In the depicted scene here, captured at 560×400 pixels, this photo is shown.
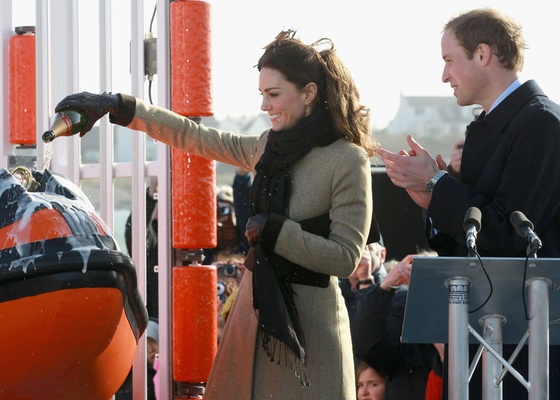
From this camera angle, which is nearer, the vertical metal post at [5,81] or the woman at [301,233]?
the woman at [301,233]

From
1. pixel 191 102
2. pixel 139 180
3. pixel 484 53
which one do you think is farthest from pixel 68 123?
pixel 484 53

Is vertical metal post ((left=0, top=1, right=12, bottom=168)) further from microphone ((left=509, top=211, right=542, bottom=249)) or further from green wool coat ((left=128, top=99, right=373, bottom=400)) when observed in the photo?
microphone ((left=509, top=211, right=542, bottom=249))

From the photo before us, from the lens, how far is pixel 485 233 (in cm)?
323

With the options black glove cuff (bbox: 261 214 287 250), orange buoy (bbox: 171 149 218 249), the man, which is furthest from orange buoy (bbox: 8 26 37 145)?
the man

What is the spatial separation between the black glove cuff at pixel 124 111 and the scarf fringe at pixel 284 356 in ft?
3.00

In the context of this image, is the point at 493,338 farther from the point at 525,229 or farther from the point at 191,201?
the point at 191,201

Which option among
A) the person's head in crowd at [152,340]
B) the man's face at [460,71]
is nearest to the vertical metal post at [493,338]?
the man's face at [460,71]

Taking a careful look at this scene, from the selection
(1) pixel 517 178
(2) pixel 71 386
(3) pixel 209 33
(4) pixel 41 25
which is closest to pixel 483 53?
(1) pixel 517 178

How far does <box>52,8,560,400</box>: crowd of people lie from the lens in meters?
3.28

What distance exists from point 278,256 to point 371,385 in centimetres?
232

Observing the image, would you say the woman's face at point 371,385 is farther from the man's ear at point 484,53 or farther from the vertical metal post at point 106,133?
the man's ear at point 484,53

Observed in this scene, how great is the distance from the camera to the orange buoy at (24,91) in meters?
4.73

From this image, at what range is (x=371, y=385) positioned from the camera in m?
5.64

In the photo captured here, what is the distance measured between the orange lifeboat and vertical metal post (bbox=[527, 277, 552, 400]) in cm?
119
